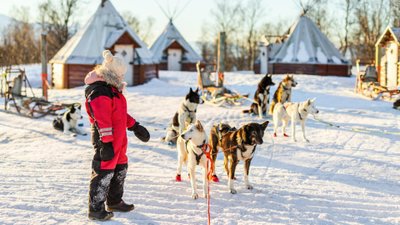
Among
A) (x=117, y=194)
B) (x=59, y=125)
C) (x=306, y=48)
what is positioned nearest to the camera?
(x=117, y=194)

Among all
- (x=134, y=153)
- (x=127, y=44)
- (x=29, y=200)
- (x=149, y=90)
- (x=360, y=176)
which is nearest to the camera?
(x=29, y=200)

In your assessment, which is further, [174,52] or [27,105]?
[174,52]

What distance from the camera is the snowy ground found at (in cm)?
469

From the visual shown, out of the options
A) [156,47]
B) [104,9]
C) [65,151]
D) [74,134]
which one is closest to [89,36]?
[104,9]

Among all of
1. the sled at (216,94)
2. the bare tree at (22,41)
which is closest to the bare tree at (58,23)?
the bare tree at (22,41)

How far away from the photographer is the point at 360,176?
6.41m

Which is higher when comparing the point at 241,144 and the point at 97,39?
the point at 97,39

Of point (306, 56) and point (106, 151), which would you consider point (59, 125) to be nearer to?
point (106, 151)

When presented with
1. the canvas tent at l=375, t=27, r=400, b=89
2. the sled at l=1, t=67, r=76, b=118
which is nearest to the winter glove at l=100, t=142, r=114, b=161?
the sled at l=1, t=67, r=76, b=118

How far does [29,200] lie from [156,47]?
2629 cm

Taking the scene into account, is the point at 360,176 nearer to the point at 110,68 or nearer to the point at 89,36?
the point at 110,68

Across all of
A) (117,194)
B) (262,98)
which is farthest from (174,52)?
(117,194)

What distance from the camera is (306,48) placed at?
25984 millimetres

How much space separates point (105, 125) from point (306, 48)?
76.6 feet
